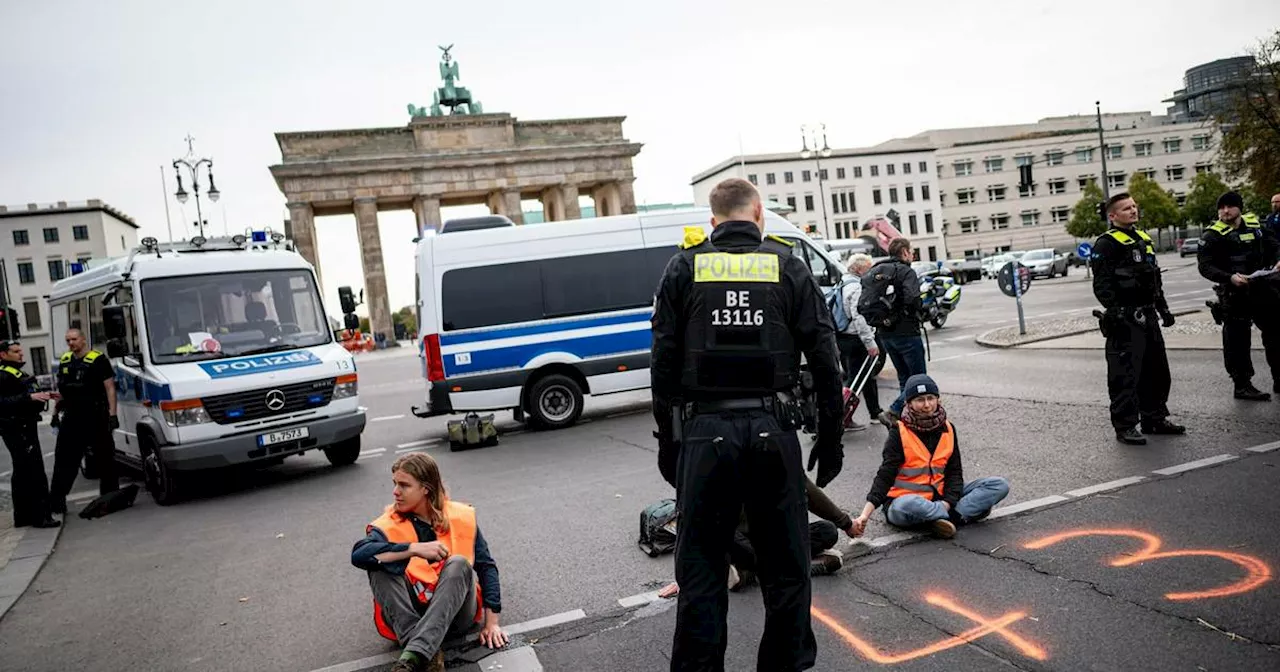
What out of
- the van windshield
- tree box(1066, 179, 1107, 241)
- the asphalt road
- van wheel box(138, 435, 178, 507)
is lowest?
the asphalt road

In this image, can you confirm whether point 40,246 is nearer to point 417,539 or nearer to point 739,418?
point 417,539

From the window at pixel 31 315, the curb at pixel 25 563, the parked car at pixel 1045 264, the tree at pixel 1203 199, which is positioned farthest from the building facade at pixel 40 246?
the tree at pixel 1203 199

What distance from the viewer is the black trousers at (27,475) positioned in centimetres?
870

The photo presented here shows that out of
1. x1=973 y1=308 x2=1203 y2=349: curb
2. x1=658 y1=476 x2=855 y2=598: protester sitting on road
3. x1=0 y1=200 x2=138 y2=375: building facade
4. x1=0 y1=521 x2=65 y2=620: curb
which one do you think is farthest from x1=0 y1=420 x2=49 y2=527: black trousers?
x1=0 y1=200 x2=138 y2=375: building facade

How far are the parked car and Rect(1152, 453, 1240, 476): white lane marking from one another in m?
43.0

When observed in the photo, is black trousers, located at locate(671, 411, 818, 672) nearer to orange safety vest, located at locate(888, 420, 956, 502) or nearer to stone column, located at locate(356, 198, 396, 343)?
orange safety vest, located at locate(888, 420, 956, 502)

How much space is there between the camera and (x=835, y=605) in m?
4.48

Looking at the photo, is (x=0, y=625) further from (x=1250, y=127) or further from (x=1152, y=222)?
(x=1152, y=222)

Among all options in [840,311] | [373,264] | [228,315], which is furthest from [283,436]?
[373,264]

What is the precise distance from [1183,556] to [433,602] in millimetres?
3774

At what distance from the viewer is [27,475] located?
8914 mm

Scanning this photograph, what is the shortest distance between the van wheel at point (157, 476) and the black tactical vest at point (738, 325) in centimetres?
820

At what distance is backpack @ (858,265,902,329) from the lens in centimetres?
884

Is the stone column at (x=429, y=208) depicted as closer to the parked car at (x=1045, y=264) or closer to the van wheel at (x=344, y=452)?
the parked car at (x=1045, y=264)
